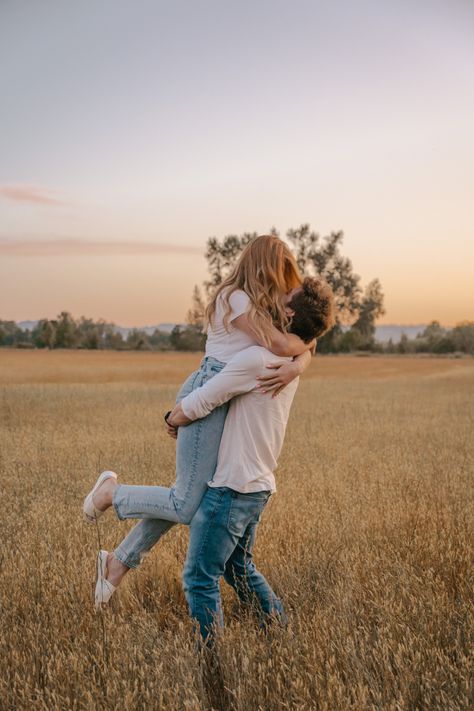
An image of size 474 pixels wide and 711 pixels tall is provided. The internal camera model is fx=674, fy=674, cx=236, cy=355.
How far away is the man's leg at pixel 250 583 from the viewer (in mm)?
4055

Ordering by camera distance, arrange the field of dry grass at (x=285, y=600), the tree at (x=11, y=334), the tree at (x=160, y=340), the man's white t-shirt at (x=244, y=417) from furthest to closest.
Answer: the tree at (x=160, y=340) < the tree at (x=11, y=334) < the man's white t-shirt at (x=244, y=417) < the field of dry grass at (x=285, y=600)

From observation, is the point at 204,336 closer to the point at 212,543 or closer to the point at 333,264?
the point at 333,264

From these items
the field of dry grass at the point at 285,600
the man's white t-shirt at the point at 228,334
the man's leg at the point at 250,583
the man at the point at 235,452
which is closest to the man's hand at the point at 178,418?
the man at the point at 235,452

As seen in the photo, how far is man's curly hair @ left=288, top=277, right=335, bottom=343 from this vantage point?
3600mm

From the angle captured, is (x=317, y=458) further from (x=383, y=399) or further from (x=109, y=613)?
(x=383, y=399)

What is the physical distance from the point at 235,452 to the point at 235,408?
0.78 feet

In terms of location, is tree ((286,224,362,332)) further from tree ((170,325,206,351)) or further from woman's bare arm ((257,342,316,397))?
woman's bare arm ((257,342,316,397))

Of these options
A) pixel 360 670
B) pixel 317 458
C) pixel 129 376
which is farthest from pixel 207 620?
pixel 129 376

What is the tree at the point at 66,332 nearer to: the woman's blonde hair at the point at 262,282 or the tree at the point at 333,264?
the tree at the point at 333,264

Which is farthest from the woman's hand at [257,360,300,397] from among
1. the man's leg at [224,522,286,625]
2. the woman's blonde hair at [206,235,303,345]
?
the man's leg at [224,522,286,625]

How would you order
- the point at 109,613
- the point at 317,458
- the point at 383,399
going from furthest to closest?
1. the point at 383,399
2. the point at 317,458
3. the point at 109,613

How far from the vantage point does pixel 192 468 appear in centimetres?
357

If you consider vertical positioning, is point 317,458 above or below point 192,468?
below

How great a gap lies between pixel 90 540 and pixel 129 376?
115 feet
